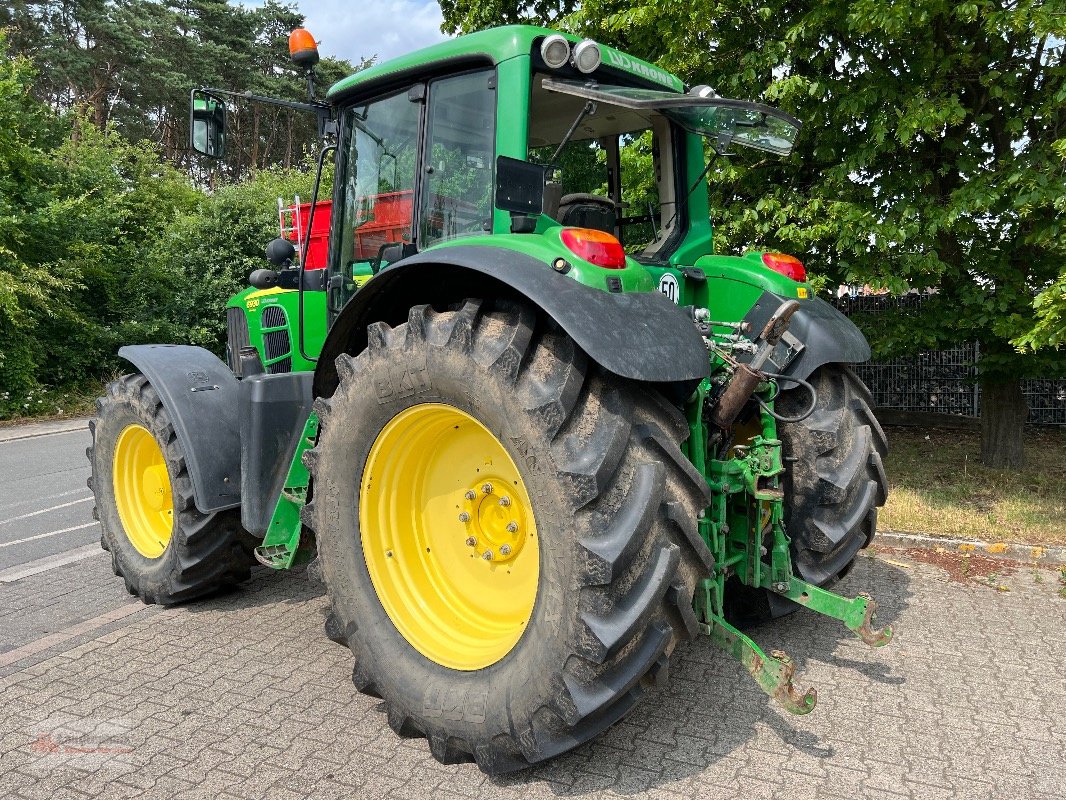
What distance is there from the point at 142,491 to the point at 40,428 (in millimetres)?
9844

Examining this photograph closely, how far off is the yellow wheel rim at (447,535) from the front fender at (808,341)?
1372mm

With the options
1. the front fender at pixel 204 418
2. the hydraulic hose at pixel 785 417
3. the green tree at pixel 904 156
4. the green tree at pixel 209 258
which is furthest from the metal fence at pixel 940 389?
the green tree at pixel 209 258

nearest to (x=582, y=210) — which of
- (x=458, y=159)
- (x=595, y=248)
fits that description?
(x=458, y=159)

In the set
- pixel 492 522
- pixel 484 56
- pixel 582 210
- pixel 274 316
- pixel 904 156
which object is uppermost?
pixel 904 156

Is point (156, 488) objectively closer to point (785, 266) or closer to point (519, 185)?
point (519, 185)

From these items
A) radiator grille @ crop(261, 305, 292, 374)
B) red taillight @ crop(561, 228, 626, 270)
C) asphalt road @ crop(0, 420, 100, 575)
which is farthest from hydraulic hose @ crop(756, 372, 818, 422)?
asphalt road @ crop(0, 420, 100, 575)

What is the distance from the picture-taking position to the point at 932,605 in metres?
4.13

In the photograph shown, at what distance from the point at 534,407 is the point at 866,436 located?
1824mm

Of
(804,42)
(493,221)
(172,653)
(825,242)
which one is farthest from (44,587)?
(804,42)

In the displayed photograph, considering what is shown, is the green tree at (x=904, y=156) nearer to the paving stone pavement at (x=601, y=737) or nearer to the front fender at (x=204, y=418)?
the paving stone pavement at (x=601, y=737)

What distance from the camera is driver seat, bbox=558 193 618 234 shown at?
3514mm

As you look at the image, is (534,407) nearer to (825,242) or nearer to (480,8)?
(825,242)

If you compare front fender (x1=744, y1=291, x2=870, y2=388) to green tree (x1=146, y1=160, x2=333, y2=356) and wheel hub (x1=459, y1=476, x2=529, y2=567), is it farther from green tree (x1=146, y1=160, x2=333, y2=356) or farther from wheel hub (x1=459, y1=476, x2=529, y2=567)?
green tree (x1=146, y1=160, x2=333, y2=356)

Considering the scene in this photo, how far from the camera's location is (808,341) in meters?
3.49
